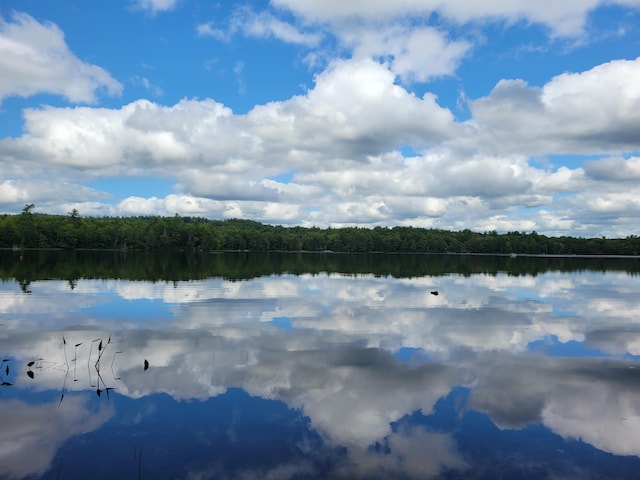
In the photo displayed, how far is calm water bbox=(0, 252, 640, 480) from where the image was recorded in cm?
1212

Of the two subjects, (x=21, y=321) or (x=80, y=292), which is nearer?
(x=21, y=321)

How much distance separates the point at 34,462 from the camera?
1177cm

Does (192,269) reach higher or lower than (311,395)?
higher

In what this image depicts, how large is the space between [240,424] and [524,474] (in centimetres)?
772

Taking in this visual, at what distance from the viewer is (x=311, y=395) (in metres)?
16.7

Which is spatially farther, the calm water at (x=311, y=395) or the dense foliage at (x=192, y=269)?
the dense foliage at (x=192, y=269)

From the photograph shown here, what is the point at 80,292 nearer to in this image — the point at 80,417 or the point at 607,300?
the point at 80,417

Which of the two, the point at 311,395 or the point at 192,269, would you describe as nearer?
the point at 311,395

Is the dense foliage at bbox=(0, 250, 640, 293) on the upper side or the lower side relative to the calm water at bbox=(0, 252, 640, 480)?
upper

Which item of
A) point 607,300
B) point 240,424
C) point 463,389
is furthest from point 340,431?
point 607,300

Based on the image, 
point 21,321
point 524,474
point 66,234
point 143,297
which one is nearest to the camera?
point 524,474

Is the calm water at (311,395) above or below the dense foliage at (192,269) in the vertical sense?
below

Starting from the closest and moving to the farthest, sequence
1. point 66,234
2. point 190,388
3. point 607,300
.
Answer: point 190,388 < point 607,300 < point 66,234

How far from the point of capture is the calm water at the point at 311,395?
12125 millimetres
